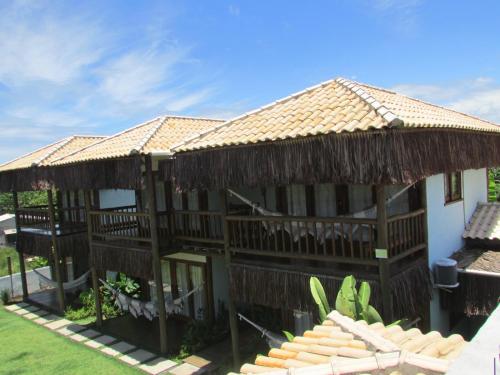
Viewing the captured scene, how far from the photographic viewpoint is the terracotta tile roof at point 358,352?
3234 millimetres

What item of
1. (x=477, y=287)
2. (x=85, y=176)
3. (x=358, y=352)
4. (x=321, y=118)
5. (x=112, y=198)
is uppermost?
(x=321, y=118)

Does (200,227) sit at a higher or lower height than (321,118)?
lower

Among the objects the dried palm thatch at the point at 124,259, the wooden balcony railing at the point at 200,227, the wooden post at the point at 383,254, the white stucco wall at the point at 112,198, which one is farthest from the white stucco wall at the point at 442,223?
the white stucco wall at the point at 112,198

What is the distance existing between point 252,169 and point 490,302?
203 inches

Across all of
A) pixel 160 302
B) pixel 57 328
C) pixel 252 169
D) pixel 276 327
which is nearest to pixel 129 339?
pixel 160 302

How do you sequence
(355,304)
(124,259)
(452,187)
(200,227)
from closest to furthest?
(355,304) → (452,187) → (200,227) → (124,259)

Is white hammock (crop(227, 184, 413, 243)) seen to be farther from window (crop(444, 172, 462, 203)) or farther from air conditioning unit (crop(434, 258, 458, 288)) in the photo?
window (crop(444, 172, 462, 203))

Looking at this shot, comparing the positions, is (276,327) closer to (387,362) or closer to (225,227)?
(225,227)

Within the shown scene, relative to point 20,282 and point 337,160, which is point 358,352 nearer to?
point 337,160

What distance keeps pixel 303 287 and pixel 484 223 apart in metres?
5.38

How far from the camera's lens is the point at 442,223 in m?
8.23

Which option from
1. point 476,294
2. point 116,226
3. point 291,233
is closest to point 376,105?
point 291,233

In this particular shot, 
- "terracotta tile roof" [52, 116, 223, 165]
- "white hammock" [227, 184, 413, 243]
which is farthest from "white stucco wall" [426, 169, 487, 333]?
"terracotta tile roof" [52, 116, 223, 165]

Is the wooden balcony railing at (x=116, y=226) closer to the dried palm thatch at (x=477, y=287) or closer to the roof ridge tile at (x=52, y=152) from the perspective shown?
the roof ridge tile at (x=52, y=152)
